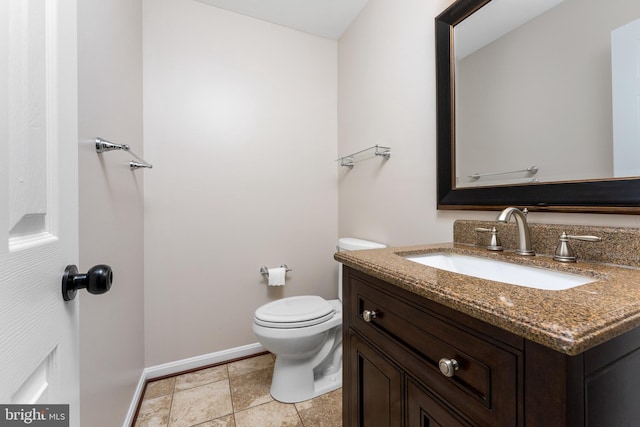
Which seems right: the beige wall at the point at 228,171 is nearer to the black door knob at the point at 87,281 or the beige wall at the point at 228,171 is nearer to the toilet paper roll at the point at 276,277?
the toilet paper roll at the point at 276,277

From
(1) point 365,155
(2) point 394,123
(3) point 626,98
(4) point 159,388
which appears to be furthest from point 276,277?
(3) point 626,98

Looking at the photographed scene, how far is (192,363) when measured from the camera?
1.66 m

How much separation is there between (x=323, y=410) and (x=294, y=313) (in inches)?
19.4

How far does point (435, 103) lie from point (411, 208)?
50cm

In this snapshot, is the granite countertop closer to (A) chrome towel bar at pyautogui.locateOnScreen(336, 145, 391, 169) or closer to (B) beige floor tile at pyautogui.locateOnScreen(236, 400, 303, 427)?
(A) chrome towel bar at pyautogui.locateOnScreen(336, 145, 391, 169)

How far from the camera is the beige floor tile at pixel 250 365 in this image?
1660 mm

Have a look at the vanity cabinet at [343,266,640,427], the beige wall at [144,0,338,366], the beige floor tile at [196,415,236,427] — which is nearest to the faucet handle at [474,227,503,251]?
the vanity cabinet at [343,266,640,427]

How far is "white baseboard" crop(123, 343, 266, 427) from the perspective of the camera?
4.96 feet

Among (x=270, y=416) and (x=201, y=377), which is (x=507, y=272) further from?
(x=201, y=377)

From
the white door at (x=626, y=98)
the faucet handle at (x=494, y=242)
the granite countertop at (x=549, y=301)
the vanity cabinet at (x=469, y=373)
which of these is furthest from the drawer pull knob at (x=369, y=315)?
the white door at (x=626, y=98)

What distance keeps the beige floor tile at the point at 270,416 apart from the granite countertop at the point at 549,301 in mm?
1054

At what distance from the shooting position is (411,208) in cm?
136

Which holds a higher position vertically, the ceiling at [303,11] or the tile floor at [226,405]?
the ceiling at [303,11]

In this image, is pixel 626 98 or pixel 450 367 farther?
pixel 626 98
